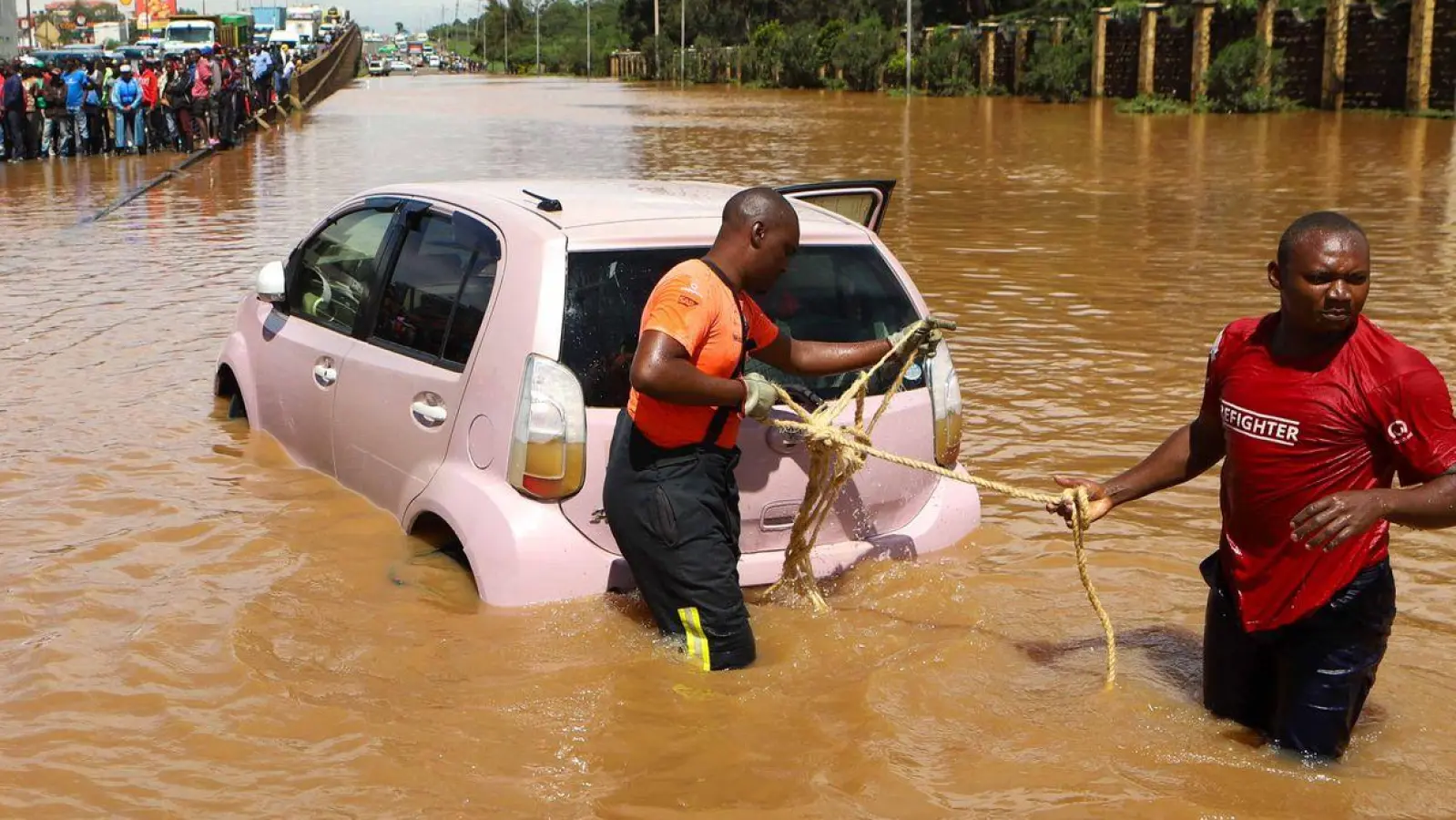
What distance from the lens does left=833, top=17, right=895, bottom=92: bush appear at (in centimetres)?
6462

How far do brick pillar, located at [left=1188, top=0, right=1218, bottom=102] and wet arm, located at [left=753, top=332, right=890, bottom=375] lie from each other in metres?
36.2

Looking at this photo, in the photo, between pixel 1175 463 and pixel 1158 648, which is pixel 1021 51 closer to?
pixel 1158 648

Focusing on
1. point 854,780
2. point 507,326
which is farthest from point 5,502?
point 854,780

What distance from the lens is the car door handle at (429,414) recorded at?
198 inches

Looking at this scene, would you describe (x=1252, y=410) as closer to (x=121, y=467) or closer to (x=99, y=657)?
(x=99, y=657)

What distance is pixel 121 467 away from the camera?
23.6 feet

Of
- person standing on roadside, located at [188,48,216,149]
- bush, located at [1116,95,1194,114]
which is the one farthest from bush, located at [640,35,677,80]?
person standing on roadside, located at [188,48,216,149]

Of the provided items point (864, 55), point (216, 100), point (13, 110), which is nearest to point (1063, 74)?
point (864, 55)

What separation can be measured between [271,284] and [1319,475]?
164 inches

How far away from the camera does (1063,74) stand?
4509 centimetres

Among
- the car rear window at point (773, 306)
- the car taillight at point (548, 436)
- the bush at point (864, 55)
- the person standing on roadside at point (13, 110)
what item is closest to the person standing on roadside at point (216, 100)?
the person standing on roadside at point (13, 110)

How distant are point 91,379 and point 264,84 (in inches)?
1247

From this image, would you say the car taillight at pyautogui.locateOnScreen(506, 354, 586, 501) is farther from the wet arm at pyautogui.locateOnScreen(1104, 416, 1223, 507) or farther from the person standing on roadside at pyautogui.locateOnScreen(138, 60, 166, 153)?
the person standing on roadside at pyautogui.locateOnScreen(138, 60, 166, 153)

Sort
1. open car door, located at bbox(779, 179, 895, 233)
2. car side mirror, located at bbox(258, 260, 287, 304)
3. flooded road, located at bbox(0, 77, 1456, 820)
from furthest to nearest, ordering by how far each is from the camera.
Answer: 1. car side mirror, located at bbox(258, 260, 287, 304)
2. open car door, located at bbox(779, 179, 895, 233)
3. flooded road, located at bbox(0, 77, 1456, 820)
